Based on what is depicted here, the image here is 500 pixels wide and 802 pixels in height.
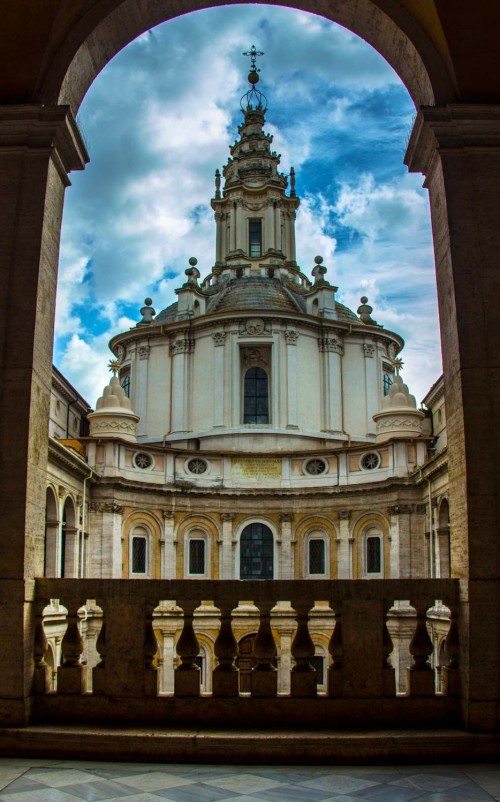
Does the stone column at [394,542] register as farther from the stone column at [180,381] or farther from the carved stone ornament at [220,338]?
the carved stone ornament at [220,338]

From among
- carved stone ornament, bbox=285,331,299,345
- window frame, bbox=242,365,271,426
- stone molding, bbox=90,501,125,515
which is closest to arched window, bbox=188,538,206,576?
stone molding, bbox=90,501,125,515

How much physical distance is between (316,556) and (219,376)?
1138 cm

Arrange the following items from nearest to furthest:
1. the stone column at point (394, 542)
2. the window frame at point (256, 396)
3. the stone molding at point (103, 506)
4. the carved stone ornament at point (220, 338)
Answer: the stone molding at point (103, 506)
the stone column at point (394, 542)
the window frame at point (256, 396)
the carved stone ornament at point (220, 338)

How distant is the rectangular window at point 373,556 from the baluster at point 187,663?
120ft

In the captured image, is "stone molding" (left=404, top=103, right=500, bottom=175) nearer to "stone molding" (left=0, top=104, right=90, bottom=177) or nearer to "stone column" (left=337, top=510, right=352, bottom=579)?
"stone molding" (left=0, top=104, right=90, bottom=177)

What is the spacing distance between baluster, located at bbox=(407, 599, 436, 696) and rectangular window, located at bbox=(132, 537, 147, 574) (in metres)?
36.1

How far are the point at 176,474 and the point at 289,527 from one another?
21.2ft

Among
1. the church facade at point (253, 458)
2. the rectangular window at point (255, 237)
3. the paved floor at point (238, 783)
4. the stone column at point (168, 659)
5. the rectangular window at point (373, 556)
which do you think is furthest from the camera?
the rectangular window at point (255, 237)

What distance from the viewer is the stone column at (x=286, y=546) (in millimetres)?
43938

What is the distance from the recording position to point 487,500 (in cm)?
681

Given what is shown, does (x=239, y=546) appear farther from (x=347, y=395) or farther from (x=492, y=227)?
(x=492, y=227)

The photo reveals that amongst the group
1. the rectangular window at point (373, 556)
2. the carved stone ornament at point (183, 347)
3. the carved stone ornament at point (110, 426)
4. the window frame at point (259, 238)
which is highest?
the window frame at point (259, 238)

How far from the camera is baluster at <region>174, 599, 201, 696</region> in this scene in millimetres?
6613

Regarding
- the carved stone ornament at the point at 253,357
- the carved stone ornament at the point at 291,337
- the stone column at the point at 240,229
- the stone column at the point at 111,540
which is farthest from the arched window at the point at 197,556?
the stone column at the point at 240,229
